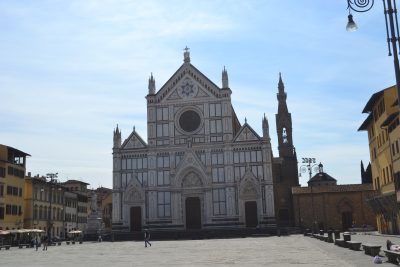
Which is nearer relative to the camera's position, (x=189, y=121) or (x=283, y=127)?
(x=189, y=121)

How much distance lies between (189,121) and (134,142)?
8.68m

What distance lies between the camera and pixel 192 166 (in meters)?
65.8

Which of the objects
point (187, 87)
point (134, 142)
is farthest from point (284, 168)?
point (134, 142)

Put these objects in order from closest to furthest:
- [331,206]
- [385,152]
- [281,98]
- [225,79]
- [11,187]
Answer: [385,152] → [11,187] → [331,206] → [225,79] → [281,98]

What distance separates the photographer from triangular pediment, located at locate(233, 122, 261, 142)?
65.2 meters

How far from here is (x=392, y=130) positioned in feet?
125

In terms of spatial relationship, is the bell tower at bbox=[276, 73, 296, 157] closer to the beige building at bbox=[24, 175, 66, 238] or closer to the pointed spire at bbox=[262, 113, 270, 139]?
the pointed spire at bbox=[262, 113, 270, 139]

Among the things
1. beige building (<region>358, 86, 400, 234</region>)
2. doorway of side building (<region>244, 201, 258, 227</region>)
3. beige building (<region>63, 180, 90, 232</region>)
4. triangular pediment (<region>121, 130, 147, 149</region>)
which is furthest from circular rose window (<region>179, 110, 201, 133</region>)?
beige building (<region>63, 180, 90, 232</region>)

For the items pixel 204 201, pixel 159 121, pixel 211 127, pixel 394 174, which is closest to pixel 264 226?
pixel 204 201

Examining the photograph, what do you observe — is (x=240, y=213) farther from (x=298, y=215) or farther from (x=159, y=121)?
(x=159, y=121)

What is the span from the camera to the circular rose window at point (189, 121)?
6744 cm

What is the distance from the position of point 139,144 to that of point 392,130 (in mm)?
38746

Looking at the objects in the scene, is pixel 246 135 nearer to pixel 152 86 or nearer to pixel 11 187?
pixel 152 86

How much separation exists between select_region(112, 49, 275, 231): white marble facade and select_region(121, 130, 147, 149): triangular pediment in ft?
0.48
